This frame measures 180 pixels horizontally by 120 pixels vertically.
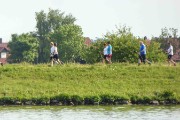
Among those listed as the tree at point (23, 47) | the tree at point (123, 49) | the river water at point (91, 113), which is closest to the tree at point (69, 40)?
the tree at point (23, 47)

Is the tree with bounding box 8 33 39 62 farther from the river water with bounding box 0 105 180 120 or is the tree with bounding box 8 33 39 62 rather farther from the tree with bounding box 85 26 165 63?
the river water with bounding box 0 105 180 120

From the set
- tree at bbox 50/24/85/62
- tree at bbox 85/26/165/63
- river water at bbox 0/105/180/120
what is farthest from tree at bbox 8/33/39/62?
river water at bbox 0/105/180/120

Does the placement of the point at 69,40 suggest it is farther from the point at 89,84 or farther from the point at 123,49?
the point at 89,84

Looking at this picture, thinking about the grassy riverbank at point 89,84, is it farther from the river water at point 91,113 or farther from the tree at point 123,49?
the tree at point 123,49

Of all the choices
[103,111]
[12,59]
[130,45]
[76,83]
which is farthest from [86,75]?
[12,59]

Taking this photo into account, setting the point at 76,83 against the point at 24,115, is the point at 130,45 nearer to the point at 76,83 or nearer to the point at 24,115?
the point at 76,83

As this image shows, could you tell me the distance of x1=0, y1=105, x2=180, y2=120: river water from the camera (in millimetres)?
28609

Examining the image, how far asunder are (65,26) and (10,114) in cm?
9829

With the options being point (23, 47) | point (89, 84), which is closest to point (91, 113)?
point (89, 84)

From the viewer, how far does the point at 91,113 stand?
3034 centimetres

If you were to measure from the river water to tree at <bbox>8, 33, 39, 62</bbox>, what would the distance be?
9362 centimetres

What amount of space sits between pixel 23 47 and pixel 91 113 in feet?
329

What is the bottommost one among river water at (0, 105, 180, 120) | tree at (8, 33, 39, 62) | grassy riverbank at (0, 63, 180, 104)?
river water at (0, 105, 180, 120)

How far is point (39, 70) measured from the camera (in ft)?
136
